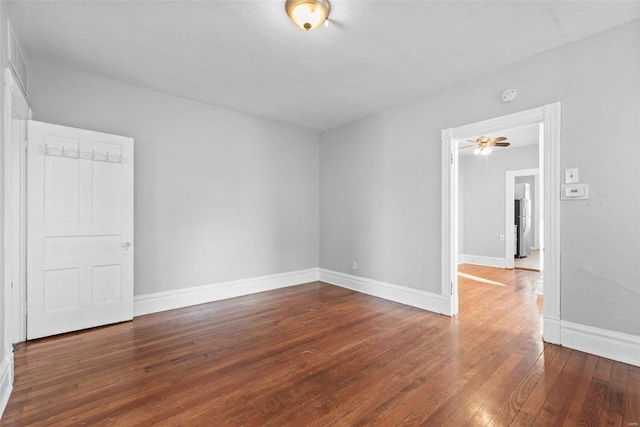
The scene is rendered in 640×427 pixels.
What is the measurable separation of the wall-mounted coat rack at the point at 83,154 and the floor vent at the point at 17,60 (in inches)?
22.8

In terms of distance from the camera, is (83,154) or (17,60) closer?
(17,60)

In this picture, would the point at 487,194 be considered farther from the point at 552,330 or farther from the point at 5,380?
the point at 5,380

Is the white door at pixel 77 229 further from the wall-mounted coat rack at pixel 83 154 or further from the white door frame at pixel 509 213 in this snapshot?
the white door frame at pixel 509 213

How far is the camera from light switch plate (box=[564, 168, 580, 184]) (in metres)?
2.74

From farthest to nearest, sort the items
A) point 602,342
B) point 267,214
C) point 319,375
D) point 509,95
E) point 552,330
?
1. point 267,214
2. point 509,95
3. point 552,330
4. point 602,342
5. point 319,375

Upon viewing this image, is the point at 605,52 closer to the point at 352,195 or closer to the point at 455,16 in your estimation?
the point at 455,16

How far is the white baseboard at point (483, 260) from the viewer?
683cm

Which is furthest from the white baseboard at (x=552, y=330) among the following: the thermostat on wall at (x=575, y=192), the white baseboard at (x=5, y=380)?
the white baseboard at (x=5, y=380)

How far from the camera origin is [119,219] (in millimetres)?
3426

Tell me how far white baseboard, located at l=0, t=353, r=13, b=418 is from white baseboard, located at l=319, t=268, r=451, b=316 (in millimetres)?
3881

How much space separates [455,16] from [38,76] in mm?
4109

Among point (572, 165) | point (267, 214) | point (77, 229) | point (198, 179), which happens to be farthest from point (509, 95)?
point (77, 229)

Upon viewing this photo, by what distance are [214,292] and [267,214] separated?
1.45 metres

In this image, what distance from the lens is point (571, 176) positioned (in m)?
2.76
